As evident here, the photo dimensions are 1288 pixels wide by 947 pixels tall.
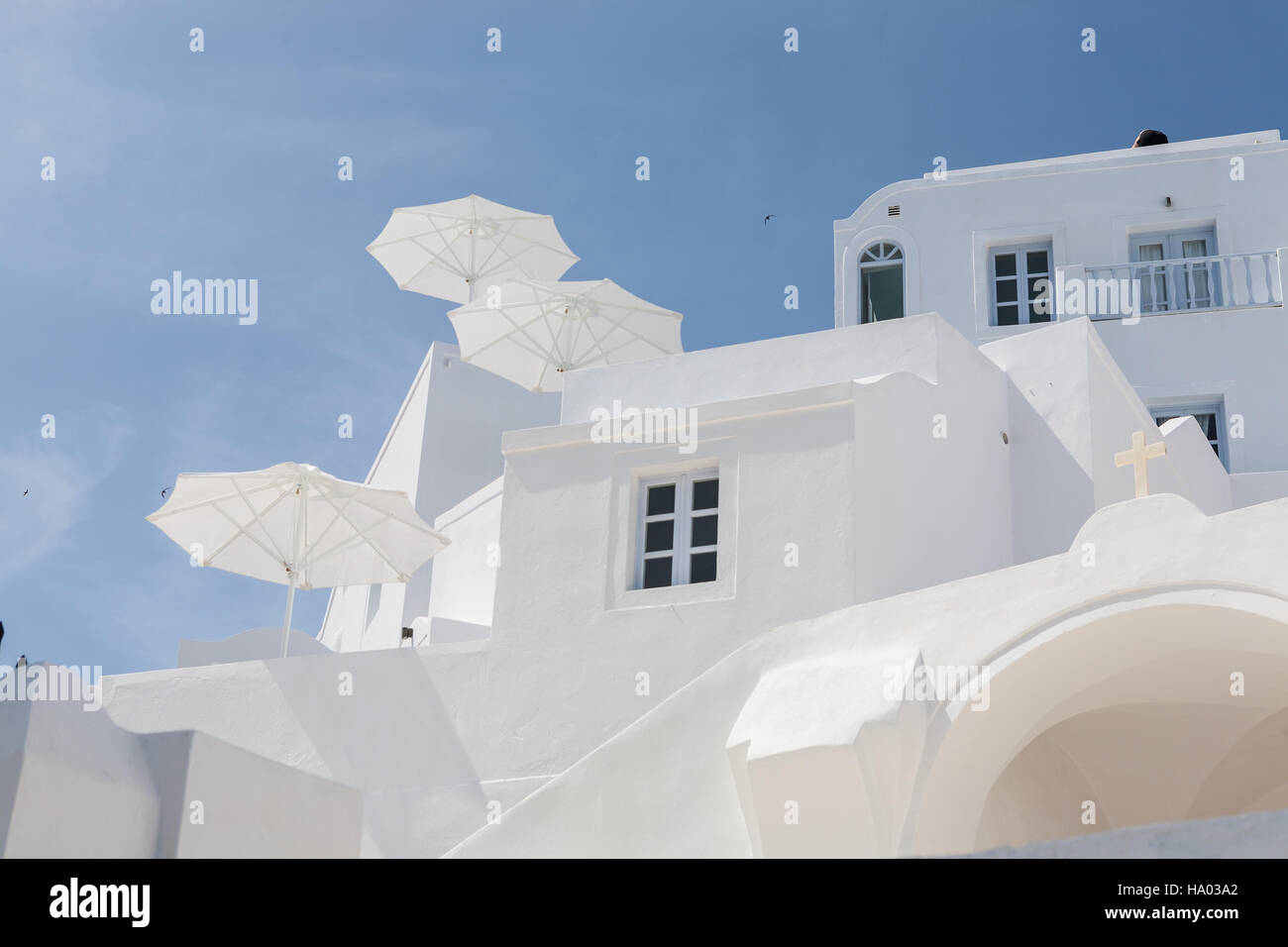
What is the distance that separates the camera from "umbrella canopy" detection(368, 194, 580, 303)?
78.6 feet

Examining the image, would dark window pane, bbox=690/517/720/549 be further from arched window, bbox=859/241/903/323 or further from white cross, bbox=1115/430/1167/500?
arched window, bbox=859/241/903/323

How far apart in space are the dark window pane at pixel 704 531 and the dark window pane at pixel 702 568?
12 cm

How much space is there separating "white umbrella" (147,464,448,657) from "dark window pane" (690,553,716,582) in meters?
3.77

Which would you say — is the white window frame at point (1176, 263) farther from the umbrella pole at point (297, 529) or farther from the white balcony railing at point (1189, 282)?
the umbrella pole at point (297, 529)

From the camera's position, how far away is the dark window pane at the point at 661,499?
45.7ft

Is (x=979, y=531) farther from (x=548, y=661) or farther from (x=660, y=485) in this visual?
(x=548, y=661)

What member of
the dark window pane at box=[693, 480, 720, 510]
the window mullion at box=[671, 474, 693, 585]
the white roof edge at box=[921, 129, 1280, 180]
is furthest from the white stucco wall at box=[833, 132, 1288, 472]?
the window mullion at box=[671, 474, 693, 585]

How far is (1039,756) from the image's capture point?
12.3 metres

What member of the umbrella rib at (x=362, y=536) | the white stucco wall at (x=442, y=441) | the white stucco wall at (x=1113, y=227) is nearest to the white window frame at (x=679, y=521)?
the umbrella rib at (x=362, y=536)

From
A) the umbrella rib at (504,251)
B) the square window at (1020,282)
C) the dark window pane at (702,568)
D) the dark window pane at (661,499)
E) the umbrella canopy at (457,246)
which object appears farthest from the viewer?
the umbrella rib at (504,251)

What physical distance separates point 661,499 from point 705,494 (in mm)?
431

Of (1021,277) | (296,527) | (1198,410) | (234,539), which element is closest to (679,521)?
(296,527)
